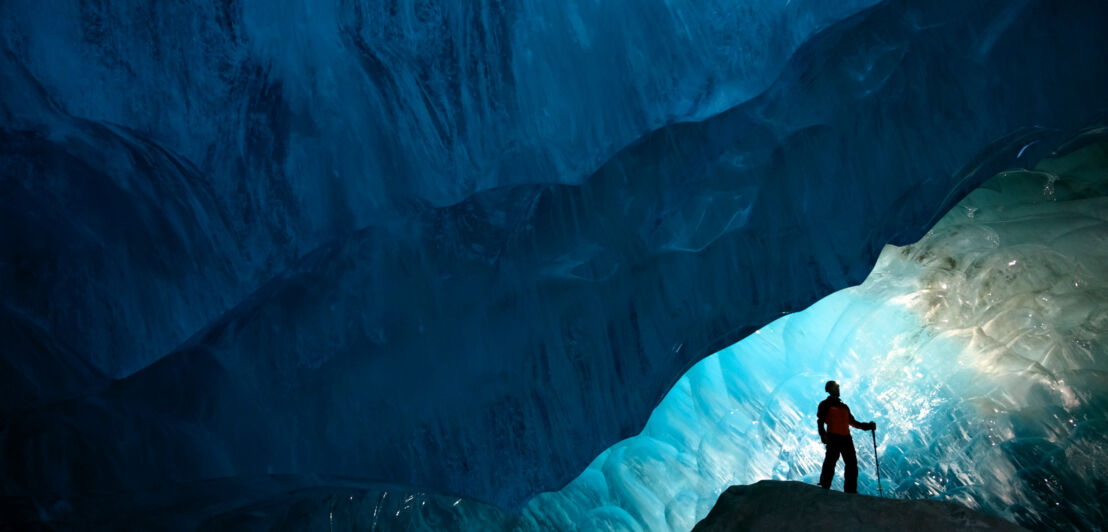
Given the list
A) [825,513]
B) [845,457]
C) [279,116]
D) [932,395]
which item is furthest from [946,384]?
[279,116]

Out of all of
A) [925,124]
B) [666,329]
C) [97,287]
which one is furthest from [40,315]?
[925,124]

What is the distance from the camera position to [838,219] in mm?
4621

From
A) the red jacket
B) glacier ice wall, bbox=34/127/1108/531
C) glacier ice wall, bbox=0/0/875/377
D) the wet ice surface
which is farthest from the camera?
glacier ice wall, bbox=34/127/1108/531

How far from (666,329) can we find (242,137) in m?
2.30

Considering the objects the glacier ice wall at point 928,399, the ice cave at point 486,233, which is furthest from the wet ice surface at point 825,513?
the glacier ice wall at point 928,399

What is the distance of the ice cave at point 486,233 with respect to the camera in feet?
12.2

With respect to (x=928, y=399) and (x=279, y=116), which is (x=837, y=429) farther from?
(x=279, y=116)

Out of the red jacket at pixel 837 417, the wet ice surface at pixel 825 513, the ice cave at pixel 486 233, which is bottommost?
the wet ice surface at pixel 825 513

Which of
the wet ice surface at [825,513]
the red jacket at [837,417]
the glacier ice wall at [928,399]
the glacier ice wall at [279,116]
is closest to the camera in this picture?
the wet ice surface at [825,513]

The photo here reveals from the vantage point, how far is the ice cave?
146 inches

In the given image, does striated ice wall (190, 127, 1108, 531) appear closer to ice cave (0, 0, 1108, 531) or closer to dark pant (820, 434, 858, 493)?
ice cave (0, 0, 1108, 531)

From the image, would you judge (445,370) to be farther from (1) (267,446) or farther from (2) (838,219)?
(2) (838,219)

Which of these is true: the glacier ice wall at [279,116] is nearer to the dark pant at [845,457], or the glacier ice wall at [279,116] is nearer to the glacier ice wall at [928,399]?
the glacier ice wall at [928,399]

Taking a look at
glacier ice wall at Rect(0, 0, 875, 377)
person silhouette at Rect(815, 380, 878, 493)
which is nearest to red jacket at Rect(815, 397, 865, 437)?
person silhouette at Rect(815, 380, 878, 493)
